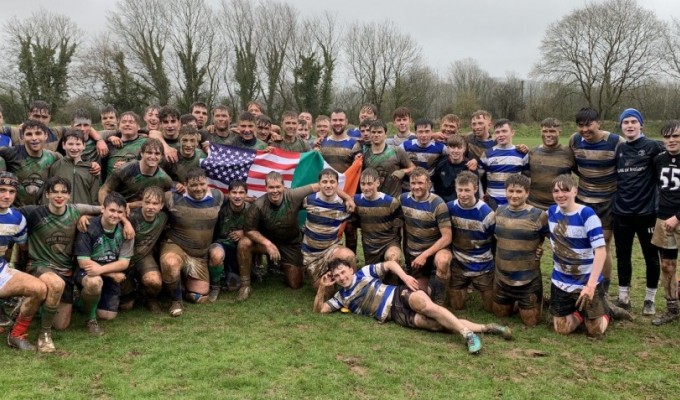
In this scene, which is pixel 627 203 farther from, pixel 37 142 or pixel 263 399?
pixel 37 142

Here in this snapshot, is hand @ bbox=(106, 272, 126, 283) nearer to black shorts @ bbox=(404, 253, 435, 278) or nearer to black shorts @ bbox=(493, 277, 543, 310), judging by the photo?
black shorts @ bbox=(404, 253, 435, 278)

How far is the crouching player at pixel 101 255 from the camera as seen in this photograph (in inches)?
240

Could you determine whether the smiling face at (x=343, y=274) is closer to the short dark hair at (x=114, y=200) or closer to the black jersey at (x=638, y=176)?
the short dark hair at (x=114, y=200)

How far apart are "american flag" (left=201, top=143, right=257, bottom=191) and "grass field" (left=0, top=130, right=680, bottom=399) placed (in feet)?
7.94

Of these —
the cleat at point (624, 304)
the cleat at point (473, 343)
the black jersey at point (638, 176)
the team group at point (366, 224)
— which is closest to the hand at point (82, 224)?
the team group at point (366, 224)

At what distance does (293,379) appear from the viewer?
496 centimetres

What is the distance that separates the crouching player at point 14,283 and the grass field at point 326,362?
213mm

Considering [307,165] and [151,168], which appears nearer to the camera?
[151,168]

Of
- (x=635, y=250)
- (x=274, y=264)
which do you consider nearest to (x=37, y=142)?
(x=274, y=264)

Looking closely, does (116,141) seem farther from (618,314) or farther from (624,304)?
(624,304)

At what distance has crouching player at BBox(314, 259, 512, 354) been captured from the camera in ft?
20.0

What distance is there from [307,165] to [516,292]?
399 centimetres

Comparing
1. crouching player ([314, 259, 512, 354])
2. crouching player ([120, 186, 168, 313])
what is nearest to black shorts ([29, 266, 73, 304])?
crouching player ([120, 186, 168, 313])

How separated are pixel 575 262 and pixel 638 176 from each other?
5.63ft
